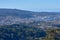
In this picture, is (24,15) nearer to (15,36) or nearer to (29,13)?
(29,13)

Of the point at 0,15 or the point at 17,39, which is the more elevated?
the point at 17,39

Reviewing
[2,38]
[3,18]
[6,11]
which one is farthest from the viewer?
[6,11]

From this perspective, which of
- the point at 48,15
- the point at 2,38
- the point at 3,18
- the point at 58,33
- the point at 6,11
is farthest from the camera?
the point at 48,15

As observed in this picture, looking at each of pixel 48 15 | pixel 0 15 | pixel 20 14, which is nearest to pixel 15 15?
pixel 20 14

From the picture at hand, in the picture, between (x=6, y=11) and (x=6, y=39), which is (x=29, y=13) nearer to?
(x=6, y=11)

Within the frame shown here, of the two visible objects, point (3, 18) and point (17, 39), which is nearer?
point (17, 39)

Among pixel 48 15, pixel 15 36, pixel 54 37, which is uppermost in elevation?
pixel 54 37

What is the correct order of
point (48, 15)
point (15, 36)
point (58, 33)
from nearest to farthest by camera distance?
point (58, 33)
point (15, 36)
point (48, 15)

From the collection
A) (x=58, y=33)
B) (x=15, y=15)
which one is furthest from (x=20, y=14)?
(x=58, y=33)

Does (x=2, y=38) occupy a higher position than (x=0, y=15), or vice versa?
(x=2, y=38)
